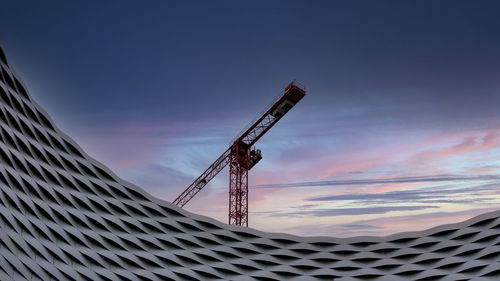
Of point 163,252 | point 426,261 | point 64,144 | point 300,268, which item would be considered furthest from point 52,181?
point 426,261

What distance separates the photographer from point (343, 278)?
6216 cm

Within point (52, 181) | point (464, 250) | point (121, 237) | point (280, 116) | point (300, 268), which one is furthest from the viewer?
point (280, 116)

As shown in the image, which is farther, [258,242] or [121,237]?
[258,242]

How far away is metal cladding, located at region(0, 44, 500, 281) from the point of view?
44.0 metres

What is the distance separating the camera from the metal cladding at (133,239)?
144 feet

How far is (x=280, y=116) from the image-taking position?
255 feet

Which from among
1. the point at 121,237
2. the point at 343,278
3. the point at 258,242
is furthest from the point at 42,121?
the point at 343,278

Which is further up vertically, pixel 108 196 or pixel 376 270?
pixel 108 196

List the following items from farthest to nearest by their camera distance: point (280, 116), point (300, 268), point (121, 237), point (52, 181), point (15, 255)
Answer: point (280, 116) < point (300, 268) < point (121, 237) < point (52, 181) < point (15, 255)

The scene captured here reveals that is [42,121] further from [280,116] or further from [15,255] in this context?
[280,116]

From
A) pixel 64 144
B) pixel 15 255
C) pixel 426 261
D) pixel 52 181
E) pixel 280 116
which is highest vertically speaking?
pixel 280 116

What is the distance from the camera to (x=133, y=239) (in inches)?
2212

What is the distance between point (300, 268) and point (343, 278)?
20.3ft

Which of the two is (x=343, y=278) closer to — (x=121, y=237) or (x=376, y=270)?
(x=376, y=270)
